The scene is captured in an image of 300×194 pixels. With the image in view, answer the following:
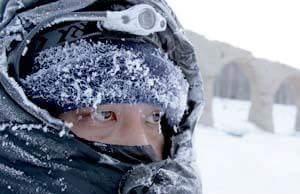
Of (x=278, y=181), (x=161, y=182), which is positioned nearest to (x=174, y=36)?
(x=161, y=182)

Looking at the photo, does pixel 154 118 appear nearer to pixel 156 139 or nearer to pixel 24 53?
pixel 156 139

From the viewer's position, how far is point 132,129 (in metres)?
1.07

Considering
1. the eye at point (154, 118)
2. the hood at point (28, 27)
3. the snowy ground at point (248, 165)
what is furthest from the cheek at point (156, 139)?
the snowy ground at point (248, 165)

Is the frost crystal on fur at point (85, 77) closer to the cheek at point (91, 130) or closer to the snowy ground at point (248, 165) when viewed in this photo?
the cheek at point (91, 130)

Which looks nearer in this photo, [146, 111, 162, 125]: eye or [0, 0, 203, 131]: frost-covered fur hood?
[0, 0, 203, 131]: frost-covered fur hood

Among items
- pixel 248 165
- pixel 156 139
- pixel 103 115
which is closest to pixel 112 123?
pixel 103 115

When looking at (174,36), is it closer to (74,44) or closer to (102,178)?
(74,44)

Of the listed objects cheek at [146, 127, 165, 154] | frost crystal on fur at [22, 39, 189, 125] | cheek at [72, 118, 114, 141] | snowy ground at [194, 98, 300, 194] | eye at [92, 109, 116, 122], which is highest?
frost crystal on fur at [22, 39, 189, 125]

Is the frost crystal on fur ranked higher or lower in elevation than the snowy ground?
higher

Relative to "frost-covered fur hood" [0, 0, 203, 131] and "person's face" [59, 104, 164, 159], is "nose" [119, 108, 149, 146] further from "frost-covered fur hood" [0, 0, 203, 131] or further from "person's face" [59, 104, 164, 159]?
"frost-covered fur hood" [0, 0, 203, 131]

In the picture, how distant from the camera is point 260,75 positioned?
14.3 m

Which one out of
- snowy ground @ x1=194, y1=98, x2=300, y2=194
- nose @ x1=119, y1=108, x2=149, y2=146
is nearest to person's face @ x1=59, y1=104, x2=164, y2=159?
nose @ x1=119, y1=108, x2=149, y2=146

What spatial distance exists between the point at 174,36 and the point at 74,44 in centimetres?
22

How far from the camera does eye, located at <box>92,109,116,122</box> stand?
107 centimetres
